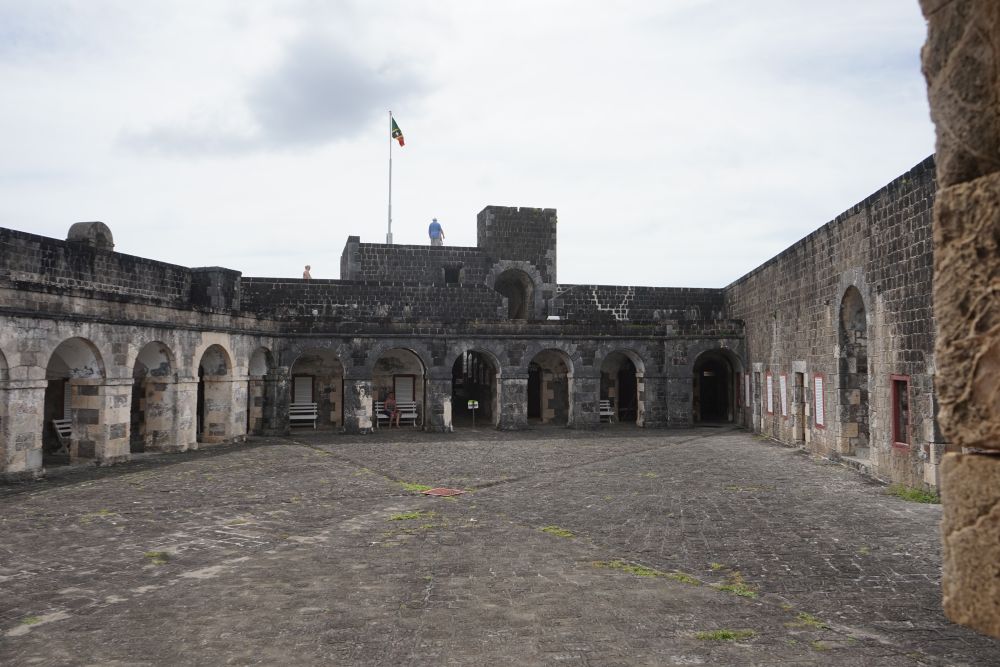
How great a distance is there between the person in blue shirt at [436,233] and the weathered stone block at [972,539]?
97.4 feet

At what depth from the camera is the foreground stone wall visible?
1121cm

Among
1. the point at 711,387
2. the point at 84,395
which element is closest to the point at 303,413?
the point at 84,395

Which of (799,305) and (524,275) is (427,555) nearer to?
(799,305)

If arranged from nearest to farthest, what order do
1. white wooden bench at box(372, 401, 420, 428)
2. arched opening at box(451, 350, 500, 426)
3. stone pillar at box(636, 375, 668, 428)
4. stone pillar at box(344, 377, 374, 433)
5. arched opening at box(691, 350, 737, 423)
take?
1. stone pillar at box(344, 377, 374, 433)
2. stone pillar at box(636, 375, 668, 428)
3. white wooden bench at box(372, 401, 420, 428)
4. arched opening at box(691, 350, 737, 423)
5. arched opening at box(451, 350, 500, 426)

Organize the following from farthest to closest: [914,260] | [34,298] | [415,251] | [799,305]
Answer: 1. [415,251]
2. [799,305]
3. [34,298]
4. [914,260]

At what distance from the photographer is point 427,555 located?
7883mm

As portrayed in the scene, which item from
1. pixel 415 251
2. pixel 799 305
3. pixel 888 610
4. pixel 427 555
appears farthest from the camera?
pixel 415 251

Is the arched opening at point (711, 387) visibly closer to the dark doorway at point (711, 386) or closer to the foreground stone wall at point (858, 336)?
the dark doorway at point (711, 386)

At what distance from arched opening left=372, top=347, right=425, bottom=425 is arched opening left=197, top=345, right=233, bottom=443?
6.60 m

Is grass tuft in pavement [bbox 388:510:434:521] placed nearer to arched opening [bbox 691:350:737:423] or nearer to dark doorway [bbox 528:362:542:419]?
dark doorway [bbox 528:362:542:419]

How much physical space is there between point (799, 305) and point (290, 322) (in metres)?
13.9

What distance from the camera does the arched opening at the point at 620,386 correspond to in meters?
26.5

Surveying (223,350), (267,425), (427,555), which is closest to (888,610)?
(427,555)

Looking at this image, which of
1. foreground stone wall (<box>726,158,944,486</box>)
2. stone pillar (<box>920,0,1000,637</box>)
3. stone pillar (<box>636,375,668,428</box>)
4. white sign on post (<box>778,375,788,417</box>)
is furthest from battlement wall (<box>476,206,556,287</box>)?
stone pillar (<box>920,0,1000,637</box>)
